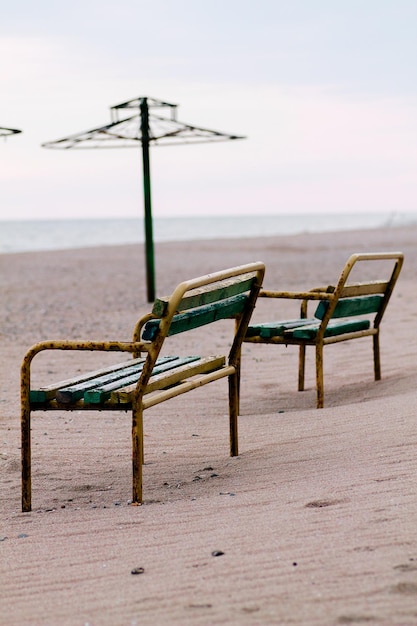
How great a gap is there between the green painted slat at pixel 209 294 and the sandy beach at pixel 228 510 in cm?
91

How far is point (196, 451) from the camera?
5.32m

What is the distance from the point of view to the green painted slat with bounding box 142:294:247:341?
13.8 feet

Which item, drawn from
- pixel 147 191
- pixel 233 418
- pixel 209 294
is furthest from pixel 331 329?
pixel 147 191

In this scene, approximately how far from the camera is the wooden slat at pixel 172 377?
409 cm

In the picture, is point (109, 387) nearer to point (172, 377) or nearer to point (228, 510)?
point (172, 377)

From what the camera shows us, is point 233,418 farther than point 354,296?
No

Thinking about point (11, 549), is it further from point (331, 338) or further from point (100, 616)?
point (331, 338)

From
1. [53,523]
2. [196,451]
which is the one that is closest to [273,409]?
[196,451]

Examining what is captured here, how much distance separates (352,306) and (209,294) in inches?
95.1

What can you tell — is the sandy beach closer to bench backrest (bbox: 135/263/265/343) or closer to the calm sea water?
bench backrest (bbox: 135/263/265/343)

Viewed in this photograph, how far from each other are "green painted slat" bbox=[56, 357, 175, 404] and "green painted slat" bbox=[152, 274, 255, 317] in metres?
0.52

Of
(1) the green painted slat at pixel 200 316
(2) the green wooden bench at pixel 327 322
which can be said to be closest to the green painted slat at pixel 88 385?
(1) the green painted slat at pixel 200 316

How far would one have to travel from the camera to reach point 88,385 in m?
4.28

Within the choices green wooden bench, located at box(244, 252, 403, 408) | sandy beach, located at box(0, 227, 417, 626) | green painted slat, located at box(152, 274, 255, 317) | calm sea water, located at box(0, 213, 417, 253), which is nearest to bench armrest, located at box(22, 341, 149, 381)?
green painted slat, located at box(152, 274, 255, 317)
